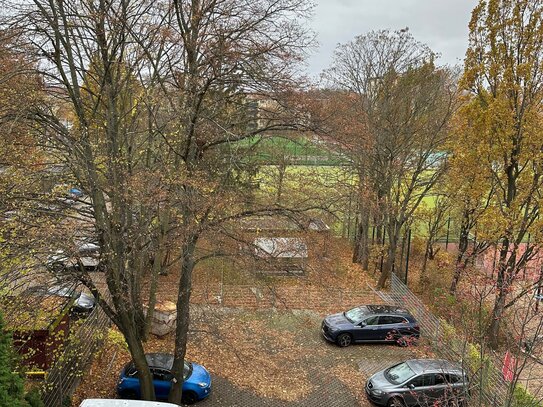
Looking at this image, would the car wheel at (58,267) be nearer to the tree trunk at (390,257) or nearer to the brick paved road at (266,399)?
the brick paved road at (266,399)

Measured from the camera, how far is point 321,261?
12086 mm

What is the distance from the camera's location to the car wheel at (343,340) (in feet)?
54.2

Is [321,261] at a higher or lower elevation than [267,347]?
higher

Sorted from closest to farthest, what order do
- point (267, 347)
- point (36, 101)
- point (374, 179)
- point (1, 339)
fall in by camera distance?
point (1, 339) → point (36, 101) → point (267, 347) → point (374, 179)

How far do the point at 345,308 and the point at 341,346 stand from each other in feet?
11.5

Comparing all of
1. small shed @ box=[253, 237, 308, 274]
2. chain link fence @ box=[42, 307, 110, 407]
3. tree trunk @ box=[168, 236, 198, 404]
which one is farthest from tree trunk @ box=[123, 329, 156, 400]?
small shed @ box=[253, 237, 308, 274]

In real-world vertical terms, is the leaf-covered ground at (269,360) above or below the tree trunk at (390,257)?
below

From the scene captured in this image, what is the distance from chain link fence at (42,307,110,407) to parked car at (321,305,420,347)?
8.38m

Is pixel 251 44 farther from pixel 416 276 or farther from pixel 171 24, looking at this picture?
pixel 416 276

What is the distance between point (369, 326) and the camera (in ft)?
55.1

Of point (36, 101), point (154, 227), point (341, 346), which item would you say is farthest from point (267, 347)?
point (36, 101)

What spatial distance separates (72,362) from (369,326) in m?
10.5

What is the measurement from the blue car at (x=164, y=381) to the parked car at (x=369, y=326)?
5509mm

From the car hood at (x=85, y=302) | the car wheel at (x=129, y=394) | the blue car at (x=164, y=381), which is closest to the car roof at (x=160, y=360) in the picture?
the blue car at (x=164, y=381)
